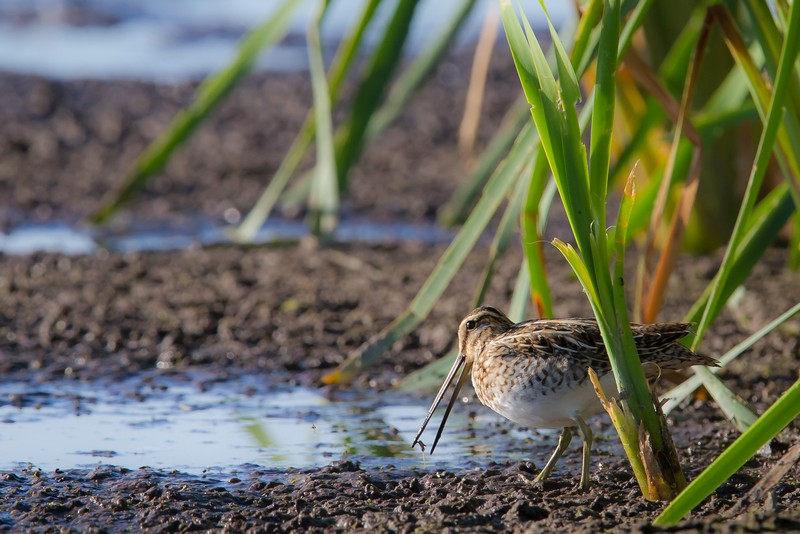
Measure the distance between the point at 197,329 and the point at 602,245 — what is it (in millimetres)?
3114

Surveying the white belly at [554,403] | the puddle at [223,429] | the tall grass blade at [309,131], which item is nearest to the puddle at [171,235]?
the tall grass blade at [309,131]

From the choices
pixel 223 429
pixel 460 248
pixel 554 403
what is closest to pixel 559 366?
pixel 554 403

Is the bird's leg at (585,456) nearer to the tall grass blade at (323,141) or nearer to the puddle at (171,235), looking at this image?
the tall grass blade at (323,141)

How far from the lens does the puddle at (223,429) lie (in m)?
4.12

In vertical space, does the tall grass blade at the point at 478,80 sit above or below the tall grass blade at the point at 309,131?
above

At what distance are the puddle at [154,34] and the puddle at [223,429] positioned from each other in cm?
795

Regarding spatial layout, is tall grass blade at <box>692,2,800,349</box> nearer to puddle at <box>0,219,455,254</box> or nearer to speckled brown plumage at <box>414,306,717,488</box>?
speckled brown plumage at <box>414,306,717,488</box>

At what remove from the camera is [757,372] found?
16.2ft

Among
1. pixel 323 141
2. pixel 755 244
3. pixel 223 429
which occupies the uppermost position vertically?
pixel 323 141

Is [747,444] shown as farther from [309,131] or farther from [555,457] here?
[309,131]

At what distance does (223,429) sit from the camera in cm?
450

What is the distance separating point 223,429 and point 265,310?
156 centimetres

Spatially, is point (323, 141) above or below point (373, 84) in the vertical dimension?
below

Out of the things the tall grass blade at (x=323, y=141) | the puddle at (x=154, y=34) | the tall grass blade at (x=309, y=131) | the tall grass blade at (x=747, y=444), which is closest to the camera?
the tall grass blade at (x=747, y=444)
